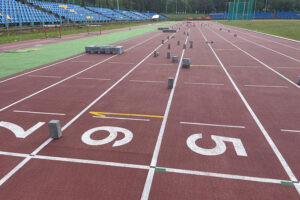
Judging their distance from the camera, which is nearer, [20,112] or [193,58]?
[20,112]

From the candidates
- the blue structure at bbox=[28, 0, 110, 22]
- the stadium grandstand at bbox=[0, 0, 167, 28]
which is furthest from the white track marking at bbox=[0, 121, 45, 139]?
the blue structure at bbox=[28, 0, 110, 22]

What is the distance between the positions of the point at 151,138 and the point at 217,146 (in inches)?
70.2

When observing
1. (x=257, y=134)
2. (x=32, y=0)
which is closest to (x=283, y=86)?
(x=257, y=134)

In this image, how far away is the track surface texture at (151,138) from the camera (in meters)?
4.43

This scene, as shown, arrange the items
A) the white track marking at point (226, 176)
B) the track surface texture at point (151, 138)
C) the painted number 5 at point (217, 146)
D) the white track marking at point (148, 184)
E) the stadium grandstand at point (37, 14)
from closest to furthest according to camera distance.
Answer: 1. the white track marking at point (148, 184)
2. the track surface texture at point (151, 138)
3. the white track marking at point (226, 176)
4. the painted number 5 at point (217, 146)
5. the stadium grandstand at point (37, 14)

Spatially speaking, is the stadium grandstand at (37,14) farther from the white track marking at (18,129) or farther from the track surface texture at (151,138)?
the white track marking at (18,129)

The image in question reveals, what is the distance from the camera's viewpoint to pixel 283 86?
10.6 metres

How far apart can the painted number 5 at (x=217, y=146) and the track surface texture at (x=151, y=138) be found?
0.03 metres

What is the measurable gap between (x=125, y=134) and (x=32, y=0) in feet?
178

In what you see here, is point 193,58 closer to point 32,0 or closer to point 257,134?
point 257,134

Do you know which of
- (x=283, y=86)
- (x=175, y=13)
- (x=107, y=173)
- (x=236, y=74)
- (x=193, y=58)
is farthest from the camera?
(x=175, y=13)

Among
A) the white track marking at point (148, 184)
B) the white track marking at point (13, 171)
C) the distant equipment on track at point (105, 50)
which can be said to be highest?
the distant equipment on track at point (105, 50)

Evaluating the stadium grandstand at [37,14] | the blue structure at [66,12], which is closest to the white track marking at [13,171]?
the stadium grandstand at [37,14]

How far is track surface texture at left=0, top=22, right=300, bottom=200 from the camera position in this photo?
4432mm
